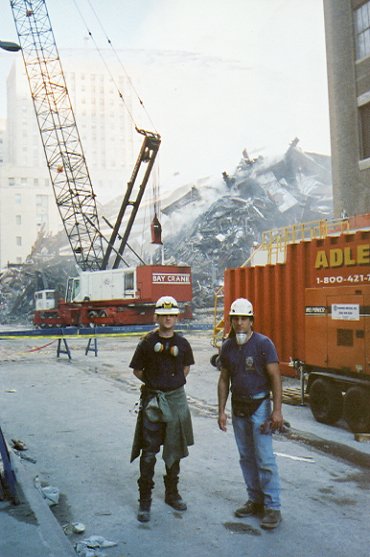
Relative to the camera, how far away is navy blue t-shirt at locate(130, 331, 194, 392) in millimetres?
4738

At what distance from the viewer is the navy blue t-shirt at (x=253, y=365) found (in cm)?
453

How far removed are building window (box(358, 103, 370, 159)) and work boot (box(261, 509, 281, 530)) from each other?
55.5 feet

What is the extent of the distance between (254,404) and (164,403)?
0.79m

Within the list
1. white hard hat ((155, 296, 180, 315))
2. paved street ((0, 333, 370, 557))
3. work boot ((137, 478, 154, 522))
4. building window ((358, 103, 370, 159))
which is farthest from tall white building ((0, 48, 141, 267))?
work boot ((137, 478, 154, 522))

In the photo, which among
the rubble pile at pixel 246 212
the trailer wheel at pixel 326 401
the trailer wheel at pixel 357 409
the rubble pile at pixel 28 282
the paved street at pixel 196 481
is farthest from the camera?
the rubble pile at pixel 28 282

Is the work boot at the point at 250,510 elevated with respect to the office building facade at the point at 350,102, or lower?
lower

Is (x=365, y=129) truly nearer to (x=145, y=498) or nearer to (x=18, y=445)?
(x=18, y=445)

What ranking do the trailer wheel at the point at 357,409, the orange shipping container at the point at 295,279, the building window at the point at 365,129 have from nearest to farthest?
the trailer wheel at the point at 357,409 < the orange shipping container at the point at 295,279 < the building window at the point at 365,129

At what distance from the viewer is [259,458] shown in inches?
175

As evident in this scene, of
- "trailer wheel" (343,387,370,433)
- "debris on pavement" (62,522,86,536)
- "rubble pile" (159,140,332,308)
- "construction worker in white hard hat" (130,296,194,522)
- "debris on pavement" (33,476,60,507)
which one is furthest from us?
"rubble pile" (159,140,332,308)

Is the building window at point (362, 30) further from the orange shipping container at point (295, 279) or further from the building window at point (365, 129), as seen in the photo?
the orange shipping container at point (295, 279)

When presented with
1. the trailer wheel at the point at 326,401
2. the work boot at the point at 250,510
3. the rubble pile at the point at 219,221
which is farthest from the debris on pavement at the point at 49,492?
the rubble pile at the point at 219,221

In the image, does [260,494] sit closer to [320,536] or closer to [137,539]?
[320,536]

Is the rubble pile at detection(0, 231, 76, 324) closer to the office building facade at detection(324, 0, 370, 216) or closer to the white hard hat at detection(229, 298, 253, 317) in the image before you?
the office building facade at detection(324, 0, 370, 216)
